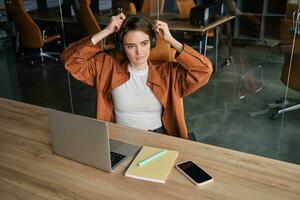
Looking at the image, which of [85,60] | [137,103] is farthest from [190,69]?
[85,60]

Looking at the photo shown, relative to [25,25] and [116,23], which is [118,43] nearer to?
Answer: [116,23]

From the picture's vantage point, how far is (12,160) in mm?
1244

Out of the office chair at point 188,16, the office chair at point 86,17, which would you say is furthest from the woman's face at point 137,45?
the office chair at point 86,17

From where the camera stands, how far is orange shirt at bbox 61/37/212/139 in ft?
5.62

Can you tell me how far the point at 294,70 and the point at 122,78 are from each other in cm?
168

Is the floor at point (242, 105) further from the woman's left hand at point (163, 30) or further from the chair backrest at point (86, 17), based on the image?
the woman's left hand at point (163, 30)

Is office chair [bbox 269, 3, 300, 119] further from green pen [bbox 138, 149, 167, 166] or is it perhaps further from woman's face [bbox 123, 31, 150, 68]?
green pen [bbox 138, 149, 167, 166]

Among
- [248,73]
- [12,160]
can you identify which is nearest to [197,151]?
[12,160]

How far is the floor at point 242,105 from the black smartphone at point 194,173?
1.75 meters

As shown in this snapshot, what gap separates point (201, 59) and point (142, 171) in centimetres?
72

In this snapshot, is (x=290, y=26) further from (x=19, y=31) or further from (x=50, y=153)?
(x=19, y=31)

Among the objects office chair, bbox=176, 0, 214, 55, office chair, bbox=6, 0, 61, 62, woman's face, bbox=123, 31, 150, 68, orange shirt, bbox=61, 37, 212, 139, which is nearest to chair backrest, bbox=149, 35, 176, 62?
orange shirt, bbox=61, 37, 212, 139

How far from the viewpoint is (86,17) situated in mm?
3756

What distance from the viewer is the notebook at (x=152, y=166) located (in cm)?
110
